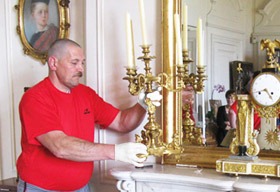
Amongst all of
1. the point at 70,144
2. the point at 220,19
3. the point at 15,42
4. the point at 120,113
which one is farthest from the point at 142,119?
the point at 15,42

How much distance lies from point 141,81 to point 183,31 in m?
0.33

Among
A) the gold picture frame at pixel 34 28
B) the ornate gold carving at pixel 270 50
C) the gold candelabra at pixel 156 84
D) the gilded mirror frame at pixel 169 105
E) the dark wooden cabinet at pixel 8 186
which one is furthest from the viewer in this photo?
the gold picture frame at pixel 34 28

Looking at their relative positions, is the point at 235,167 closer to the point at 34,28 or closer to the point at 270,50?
the point at 270,50

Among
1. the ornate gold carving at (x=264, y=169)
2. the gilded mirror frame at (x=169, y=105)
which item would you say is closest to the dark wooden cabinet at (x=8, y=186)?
the gilded mirror frame at (x=169, y=105)

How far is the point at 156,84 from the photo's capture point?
2.08 meters

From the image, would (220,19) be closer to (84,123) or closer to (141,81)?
(141,81)

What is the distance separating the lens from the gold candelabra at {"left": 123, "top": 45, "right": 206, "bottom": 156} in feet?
6.40

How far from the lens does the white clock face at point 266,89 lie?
5.78 feet

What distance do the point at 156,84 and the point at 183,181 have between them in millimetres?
488

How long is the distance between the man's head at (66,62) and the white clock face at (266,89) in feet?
2.73

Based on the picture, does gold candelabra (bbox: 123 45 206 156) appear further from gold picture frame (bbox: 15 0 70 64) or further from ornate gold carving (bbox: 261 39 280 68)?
gold picture frame (bbox: 15 0 70 64)

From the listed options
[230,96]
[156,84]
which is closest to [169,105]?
[156,84]

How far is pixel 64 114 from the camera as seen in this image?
2121 mm

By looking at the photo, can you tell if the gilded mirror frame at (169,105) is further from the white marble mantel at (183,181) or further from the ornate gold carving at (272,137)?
the ornate gold carving at (272,137)
